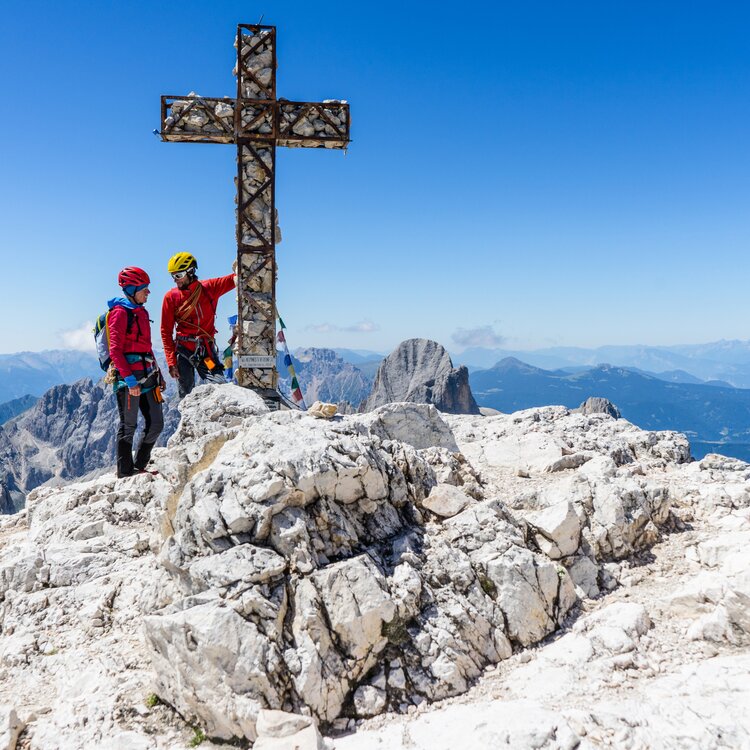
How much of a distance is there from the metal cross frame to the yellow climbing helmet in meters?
1.44

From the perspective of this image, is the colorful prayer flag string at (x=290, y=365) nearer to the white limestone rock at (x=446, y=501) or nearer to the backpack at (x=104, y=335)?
the backpack at (x=104, y=335)

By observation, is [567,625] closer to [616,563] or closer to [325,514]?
[616,563]

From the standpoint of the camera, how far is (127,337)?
29.9 ft

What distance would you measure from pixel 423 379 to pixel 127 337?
484 ft

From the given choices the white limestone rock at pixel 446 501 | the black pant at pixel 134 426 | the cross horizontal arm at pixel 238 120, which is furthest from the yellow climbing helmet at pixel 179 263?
the white limestone rock at pixel 446 501

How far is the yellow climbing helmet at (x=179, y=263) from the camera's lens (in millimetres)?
10289

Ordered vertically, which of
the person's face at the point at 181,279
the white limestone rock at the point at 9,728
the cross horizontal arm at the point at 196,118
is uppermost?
the cross horizontal arm at the point at 196,118

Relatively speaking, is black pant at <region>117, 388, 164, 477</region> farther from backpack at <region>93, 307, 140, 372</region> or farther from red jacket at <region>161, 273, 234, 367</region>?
red jacket at <region>161, 273, 234, 367</region>

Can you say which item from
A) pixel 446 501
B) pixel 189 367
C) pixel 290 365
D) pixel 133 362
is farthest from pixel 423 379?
pixel 446 501

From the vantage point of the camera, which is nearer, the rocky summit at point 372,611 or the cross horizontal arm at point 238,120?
the rocky summit at point 372,611

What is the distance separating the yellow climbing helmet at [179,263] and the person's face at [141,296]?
1099mm

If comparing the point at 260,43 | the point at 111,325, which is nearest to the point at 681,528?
the point at 111,325

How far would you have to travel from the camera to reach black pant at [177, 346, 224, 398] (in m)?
10.7

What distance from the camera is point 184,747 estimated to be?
15.6 feet
